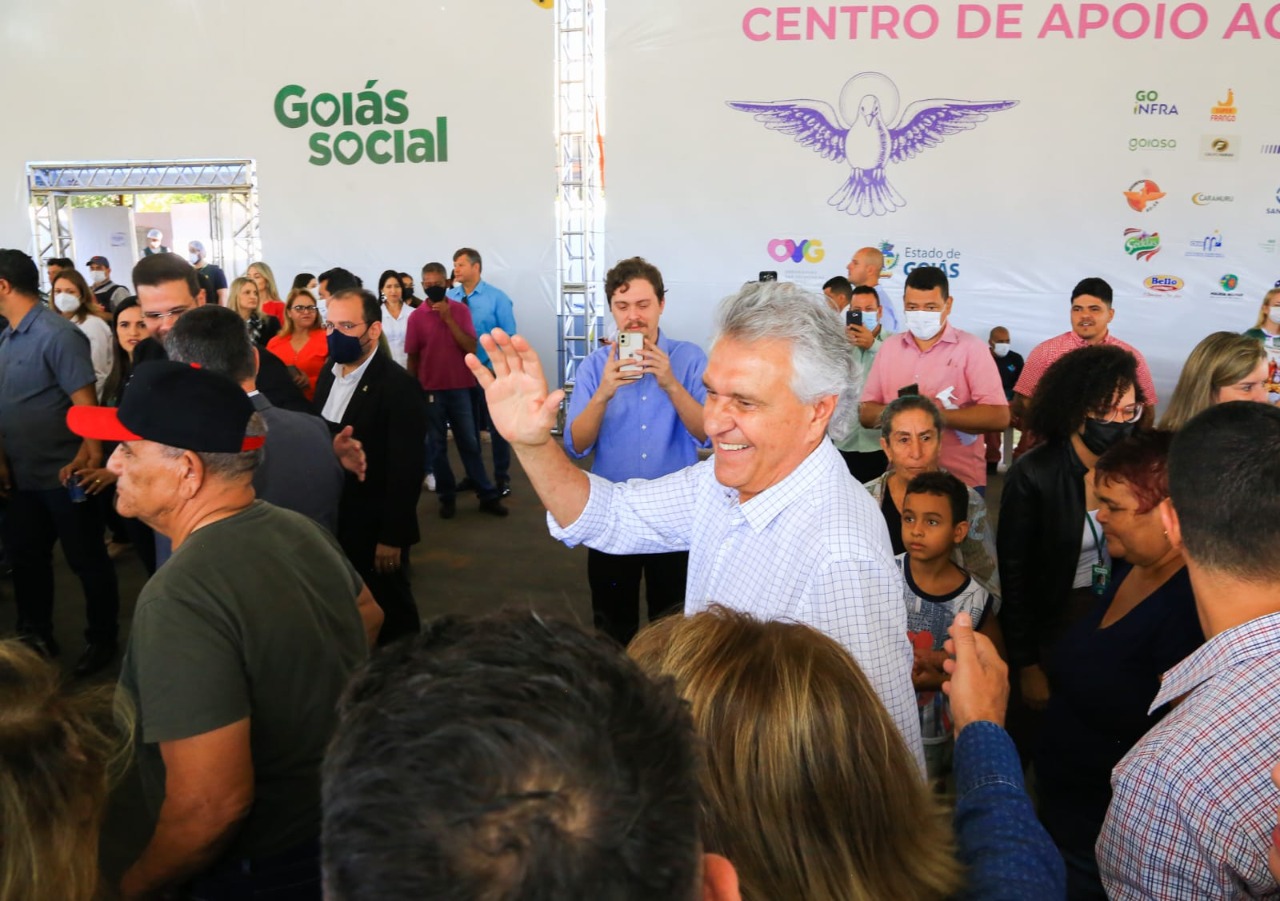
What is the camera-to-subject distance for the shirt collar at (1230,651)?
1.17 m

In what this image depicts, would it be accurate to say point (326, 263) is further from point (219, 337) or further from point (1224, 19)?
point (1224, 19)

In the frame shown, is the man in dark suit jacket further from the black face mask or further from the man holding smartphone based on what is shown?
the black face mask

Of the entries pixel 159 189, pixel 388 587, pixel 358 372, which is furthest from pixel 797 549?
pixel 159 189

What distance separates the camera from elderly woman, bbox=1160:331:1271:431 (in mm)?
2881

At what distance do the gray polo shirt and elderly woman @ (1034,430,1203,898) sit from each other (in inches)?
144

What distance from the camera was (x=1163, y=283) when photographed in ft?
25.8

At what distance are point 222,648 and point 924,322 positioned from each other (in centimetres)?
329

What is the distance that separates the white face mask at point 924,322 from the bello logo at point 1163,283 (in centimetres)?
500

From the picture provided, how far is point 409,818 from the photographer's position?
0.49 metres

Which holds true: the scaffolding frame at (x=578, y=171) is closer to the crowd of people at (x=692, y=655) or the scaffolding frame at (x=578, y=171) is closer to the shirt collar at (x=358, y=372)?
the shirt collar at (x=358, y=372)

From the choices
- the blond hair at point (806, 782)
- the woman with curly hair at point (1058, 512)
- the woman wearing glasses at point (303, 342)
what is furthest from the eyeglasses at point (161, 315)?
the blond hair at point (806, 782)

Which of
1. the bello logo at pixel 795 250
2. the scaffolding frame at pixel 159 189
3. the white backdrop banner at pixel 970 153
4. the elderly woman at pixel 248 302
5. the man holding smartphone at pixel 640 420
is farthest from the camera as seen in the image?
the scaffolding frame at pixel 159 189

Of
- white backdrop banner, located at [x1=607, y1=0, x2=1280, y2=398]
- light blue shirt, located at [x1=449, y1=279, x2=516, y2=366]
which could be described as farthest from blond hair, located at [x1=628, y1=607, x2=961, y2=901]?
white backdrop banner, located at [x1=607, y1=0, x2=1280, y2=398]

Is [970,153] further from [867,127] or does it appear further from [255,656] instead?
[255,656]
